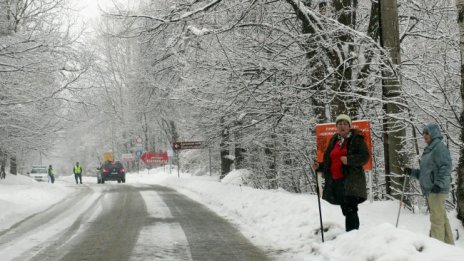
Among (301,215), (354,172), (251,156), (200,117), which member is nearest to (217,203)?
(200,117)

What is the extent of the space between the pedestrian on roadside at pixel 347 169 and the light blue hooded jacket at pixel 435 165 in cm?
77

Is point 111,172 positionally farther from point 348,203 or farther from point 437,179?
point 437,179

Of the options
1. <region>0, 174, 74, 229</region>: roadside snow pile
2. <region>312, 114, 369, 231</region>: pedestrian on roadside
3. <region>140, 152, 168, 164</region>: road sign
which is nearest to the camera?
<region>312, 114, 369, 231</region>: pedestrian on roadside

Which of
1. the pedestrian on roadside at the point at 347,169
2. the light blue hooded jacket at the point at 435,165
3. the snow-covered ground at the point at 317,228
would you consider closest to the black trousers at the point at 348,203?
the pedestrian on roadside at the point at 347,169

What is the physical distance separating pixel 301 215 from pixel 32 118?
16.4 meters

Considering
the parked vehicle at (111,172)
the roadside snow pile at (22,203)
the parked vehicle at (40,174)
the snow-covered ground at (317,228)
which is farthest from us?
the parked vehicle at (40,174)

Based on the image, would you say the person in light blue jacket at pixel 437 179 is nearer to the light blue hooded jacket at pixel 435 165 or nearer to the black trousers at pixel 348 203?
the light blue hooded jacket at pixel 435 165

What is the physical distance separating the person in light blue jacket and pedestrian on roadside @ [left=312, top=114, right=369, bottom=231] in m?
0.79

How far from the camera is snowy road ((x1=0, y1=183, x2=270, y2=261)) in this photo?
26.4ft

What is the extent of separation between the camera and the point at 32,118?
76.1 feet

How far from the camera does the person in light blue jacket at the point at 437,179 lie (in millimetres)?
6855

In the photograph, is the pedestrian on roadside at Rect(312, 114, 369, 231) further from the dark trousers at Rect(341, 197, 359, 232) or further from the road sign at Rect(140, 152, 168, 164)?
the road sign at Rect(140, 152, 168, 164)

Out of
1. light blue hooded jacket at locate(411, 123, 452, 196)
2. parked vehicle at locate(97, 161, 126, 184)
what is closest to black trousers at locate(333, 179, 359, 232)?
light blue hooded jacket at locate(411, 123, 452, 196)

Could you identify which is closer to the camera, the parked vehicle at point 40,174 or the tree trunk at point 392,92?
the tree trunk at point 392,92
